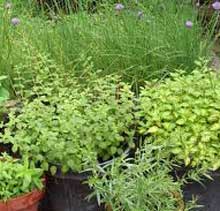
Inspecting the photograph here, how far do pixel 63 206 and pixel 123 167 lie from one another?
41 centimetres

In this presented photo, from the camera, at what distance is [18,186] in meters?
3.09

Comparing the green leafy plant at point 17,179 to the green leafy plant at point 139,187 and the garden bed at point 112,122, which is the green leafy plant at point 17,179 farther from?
the green leafy plant at point 139,187

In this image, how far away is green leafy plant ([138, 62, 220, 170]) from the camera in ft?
10.4

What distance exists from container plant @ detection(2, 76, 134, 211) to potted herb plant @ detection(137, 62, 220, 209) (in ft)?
0.39

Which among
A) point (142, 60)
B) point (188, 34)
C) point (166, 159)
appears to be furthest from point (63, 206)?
point (188, 34)

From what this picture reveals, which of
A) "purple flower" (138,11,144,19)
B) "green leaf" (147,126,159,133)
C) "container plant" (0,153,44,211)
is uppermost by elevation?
"purple flower" (138,11,144,19)

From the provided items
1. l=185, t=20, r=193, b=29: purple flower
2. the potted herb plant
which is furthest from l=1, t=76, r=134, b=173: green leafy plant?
l=185, t=20, r=193, b=29: purple flower

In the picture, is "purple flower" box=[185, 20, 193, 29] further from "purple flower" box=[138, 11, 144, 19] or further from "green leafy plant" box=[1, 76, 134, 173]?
"green leafy plant" box=[1, 76, 134, 173]

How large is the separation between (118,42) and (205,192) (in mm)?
1255

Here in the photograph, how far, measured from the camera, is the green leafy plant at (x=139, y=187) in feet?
9.37

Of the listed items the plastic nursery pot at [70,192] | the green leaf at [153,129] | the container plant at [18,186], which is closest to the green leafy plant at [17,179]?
the container plant at [18,186]

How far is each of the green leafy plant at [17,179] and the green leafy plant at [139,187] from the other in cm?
31

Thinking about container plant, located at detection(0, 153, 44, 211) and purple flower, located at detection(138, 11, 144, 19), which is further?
purple flower, located at detection(138, 11, 144, 19)

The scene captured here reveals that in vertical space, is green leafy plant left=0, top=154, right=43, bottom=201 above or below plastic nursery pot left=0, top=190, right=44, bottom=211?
above
